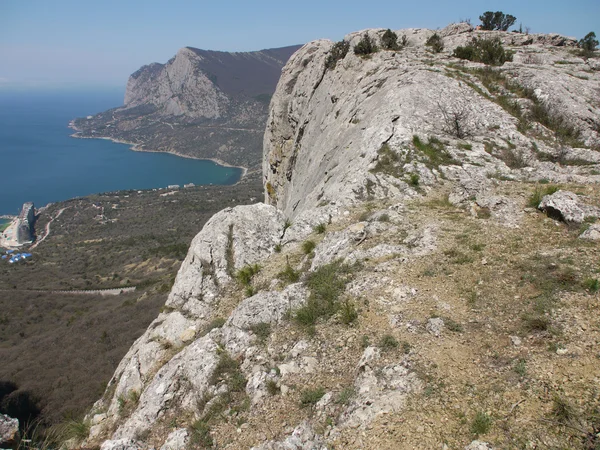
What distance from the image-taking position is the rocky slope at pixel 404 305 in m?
5.19

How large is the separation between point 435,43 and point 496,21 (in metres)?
15.0

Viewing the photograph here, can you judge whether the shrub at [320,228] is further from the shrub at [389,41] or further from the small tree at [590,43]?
the small tree at [590,43]

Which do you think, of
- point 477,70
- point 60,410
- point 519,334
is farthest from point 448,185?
point 60,410

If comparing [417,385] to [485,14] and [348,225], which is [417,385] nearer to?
[348,225]

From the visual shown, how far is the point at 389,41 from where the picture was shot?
25188 millimetres

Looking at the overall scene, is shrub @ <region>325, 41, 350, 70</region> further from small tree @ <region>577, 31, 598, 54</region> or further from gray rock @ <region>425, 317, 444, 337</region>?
gray rock @ <region>425, 317, 444, 337</region>

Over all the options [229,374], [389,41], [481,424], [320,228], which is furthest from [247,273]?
[389,41]

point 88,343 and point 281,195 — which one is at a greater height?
point 281,195

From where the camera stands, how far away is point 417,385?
18.2 ft

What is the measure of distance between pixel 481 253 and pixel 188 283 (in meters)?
8.35

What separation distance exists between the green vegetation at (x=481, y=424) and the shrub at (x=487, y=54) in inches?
843

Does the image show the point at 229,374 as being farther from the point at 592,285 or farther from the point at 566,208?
the point at 566,208

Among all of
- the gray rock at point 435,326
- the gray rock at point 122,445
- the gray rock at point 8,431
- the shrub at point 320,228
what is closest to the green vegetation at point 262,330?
the gray rock at point 122,445

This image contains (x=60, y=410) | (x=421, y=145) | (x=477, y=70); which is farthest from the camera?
(x=60, y=410)
